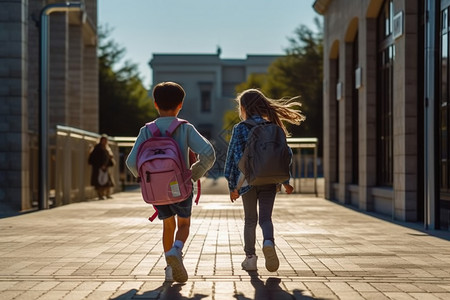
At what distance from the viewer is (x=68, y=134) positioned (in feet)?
66.7

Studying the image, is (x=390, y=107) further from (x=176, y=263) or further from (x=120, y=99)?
(x=120, y=99)

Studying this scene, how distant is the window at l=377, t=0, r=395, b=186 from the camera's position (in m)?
16.5

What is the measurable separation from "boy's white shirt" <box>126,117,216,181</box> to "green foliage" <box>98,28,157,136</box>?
45.2 metres

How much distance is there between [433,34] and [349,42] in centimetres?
876

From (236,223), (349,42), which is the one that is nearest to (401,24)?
(236,223)

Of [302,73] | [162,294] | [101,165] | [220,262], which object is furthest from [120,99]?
[162,294]

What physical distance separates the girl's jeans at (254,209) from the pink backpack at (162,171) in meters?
0.96

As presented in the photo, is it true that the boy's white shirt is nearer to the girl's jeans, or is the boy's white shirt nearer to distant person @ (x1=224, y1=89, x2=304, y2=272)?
distant person @ (x1=224, y1=89, x2=304, y2=272)

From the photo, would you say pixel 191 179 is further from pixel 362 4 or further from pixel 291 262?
pixel 362 4

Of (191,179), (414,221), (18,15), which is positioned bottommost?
(414,221)

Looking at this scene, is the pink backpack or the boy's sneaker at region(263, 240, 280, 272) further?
the boy's sneaker at region(263, 240, 280, 272)

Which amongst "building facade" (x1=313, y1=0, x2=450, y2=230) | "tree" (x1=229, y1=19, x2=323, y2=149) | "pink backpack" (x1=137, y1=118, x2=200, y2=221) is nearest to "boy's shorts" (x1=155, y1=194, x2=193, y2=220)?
"pink backpack" (x1=137, y1=118, x2=200, y2=221)

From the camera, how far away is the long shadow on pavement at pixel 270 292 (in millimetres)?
5938

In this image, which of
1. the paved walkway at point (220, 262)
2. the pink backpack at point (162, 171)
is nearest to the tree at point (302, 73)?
the paved walkway at point (220, 262)
